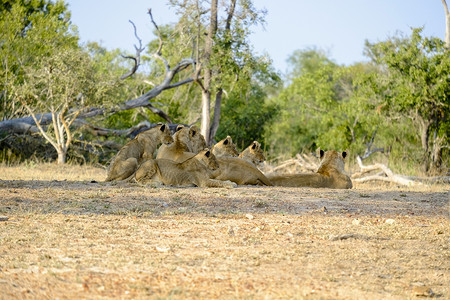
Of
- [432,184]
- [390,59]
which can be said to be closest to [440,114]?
[390,59]

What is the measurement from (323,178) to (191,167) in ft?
8.14

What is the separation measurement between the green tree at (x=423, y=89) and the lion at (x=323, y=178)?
20.2 ft

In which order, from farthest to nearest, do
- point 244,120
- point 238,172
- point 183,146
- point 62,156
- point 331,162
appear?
point 244,120 → point 62,156 → point 331,162 → point 183,146 → point 238,172

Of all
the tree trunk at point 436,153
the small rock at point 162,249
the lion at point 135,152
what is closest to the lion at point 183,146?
the lion at point 135,152

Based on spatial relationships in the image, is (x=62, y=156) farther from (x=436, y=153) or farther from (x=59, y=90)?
(x=436, y=153)

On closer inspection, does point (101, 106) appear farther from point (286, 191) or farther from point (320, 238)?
point (320, 238)

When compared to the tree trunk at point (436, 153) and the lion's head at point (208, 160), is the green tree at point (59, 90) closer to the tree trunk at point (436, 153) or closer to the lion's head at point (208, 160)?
the lion's head at point (208, 160)

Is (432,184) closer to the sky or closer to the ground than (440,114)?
closer to the ground

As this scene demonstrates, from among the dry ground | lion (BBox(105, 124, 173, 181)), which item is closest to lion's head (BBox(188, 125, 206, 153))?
lion (BBox(105, 124, 173, 181))

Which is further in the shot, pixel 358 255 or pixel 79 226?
pixel 79 226

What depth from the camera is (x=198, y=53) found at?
19578mm

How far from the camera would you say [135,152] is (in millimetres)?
11094

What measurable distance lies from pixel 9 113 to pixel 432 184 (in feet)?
40.3

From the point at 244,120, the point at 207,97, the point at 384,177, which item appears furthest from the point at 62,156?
the point at 244,120
